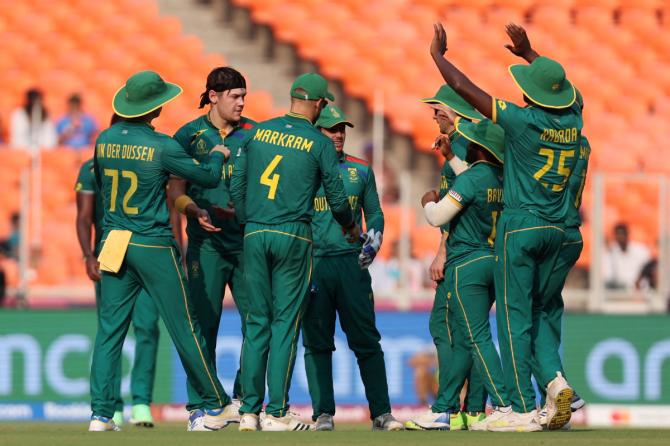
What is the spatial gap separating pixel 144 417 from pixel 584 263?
22.8ft

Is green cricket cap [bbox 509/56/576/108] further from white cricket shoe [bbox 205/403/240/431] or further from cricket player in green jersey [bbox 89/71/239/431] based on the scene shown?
white cricket shoe [bbox 205/403/240/431]

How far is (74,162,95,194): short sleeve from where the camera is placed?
36.1ft

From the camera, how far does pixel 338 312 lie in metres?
9.93

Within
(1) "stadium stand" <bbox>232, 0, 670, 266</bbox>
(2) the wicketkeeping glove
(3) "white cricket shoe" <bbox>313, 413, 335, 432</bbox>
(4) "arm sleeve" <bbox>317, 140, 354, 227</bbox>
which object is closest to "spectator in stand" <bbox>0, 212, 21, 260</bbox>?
(3) "white cricket shoe" <bbox>313, 413, 335, 432</bbox>

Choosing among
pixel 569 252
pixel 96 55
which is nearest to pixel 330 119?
pixel 569 252

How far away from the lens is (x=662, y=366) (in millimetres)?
14703

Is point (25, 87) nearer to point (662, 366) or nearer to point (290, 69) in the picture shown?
point (290, 69)

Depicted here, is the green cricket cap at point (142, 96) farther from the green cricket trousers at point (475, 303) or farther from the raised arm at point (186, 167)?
the green cricket trousers at point (475, 303)

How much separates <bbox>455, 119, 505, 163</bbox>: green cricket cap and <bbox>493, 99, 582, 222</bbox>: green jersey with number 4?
0.31 meters

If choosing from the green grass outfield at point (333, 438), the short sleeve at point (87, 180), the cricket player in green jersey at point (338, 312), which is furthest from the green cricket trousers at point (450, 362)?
the short sleeve at point (87, 180)

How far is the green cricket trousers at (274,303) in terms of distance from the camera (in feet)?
29.0

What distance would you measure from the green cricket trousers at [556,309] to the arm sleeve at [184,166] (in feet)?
7.96

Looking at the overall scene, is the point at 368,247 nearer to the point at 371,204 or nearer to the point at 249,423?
the point at 371,204

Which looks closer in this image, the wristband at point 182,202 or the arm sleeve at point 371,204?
the wristband at point 182,202
